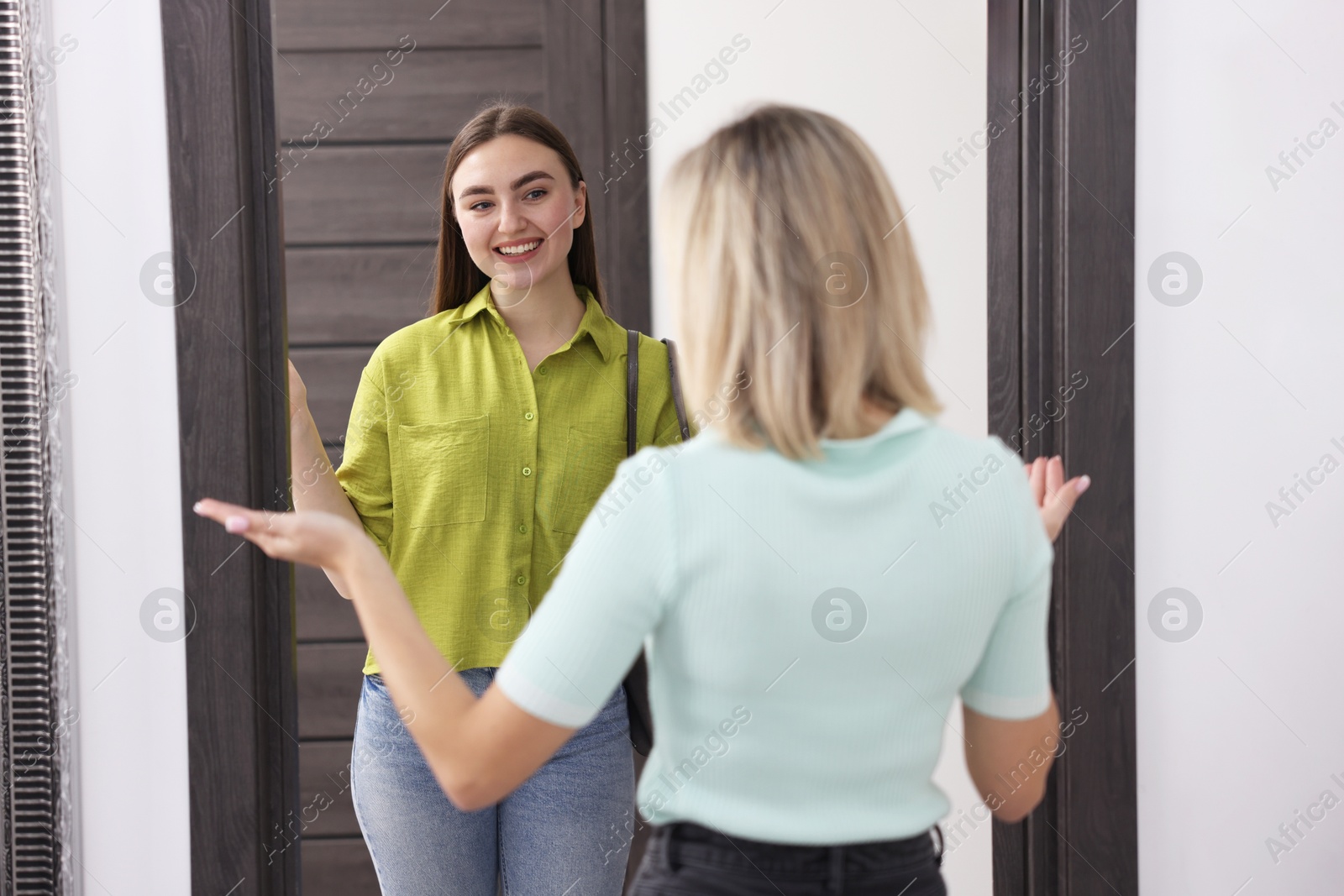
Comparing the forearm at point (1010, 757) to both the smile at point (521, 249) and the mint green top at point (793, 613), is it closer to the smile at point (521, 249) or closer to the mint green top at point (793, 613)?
the mint green top at point (793, 613)

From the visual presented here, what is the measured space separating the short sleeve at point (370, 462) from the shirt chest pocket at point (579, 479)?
0.23 m

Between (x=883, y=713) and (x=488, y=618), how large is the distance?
68 cm

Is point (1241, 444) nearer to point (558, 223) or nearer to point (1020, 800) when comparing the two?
point (1020, 800)

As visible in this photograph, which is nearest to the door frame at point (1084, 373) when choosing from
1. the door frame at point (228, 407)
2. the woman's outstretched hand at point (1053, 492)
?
the woman's outstretched hand at point (1053, 492)

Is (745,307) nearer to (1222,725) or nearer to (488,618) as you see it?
(488,618)

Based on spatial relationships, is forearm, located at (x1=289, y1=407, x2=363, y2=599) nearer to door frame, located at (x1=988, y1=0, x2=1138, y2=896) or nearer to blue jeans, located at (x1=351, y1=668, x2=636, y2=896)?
blue jeans, located at (x1=351, y1=668, x2=636, y2=896)

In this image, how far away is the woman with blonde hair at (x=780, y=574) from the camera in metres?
0.62

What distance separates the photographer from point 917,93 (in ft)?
6.43

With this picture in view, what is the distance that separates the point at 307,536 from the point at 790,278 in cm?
40

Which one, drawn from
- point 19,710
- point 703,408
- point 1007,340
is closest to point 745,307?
point 703,408

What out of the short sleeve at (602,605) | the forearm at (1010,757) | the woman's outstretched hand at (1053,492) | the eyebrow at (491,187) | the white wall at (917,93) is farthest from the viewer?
the white wall at (917,93)

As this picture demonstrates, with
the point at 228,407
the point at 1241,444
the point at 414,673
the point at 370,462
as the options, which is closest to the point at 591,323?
the point at 370,462

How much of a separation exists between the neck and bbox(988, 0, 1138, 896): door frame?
0.64 meters

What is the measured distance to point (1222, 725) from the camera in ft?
4.31
